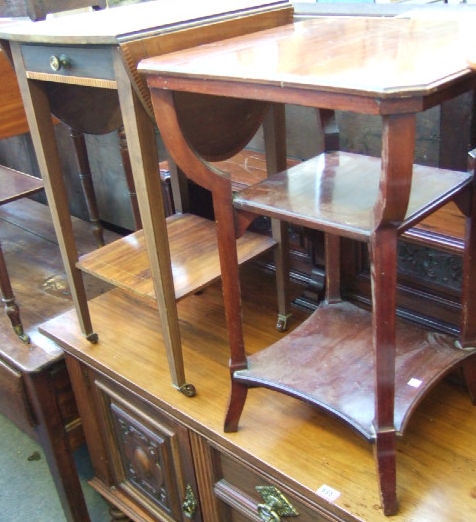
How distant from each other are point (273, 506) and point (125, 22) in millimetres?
933

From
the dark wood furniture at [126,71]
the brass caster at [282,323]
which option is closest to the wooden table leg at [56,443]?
the dark wood furniture at [126,71]

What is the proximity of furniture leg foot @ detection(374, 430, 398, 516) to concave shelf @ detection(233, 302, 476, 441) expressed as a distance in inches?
0.9

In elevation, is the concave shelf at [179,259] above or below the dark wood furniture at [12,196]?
above

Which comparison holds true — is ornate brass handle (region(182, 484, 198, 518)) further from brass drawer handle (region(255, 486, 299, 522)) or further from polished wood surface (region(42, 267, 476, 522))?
brass drawer handle (region(255, 486, 299, 522))

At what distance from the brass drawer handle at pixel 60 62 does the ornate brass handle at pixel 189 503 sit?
0.91 m

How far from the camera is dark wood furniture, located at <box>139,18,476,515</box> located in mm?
792

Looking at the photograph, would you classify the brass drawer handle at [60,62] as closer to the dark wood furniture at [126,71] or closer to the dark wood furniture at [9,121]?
the dark wood furniture at [126,71]

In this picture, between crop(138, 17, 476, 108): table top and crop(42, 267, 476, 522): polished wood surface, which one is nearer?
crop(138, 17, 476, 108): table top

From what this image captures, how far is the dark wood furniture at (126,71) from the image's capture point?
1.08m

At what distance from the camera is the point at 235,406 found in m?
1.20

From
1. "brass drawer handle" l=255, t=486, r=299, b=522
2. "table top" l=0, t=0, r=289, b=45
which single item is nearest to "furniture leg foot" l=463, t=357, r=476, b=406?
"brass drawer handle" l=255, t=486, r=299, b=522

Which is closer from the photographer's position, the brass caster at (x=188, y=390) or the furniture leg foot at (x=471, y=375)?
the furniture leg foot at (x=471, y=375)

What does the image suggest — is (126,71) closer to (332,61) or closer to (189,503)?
(332,61)

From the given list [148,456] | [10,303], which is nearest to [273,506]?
[148,456]
